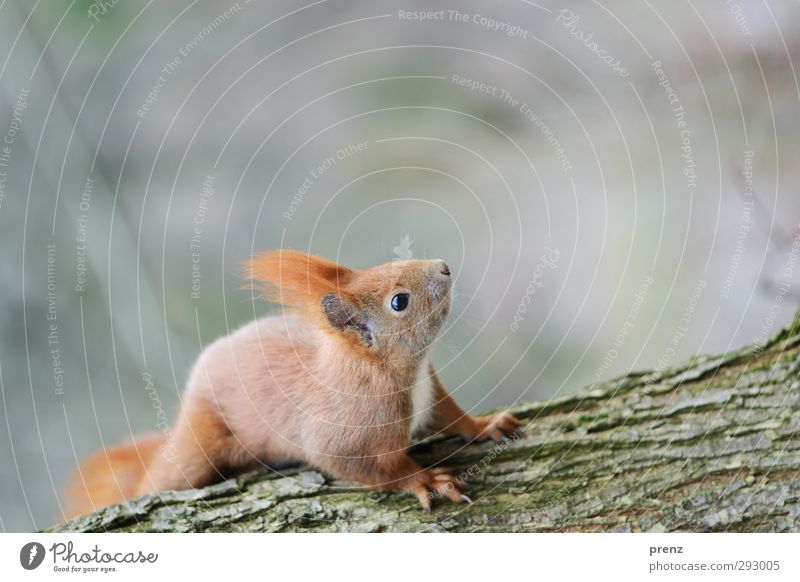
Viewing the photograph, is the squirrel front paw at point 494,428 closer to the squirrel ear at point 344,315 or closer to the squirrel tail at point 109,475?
the squirrel ear at point 344,315

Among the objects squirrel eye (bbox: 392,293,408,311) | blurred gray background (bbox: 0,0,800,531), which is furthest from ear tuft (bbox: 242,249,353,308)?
blurred gray background (bbox: 0,0,800,531)

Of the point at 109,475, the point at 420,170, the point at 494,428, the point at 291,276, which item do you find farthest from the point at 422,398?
the point at 109,475

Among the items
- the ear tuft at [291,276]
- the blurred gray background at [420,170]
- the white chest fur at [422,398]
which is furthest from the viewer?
the blurred gray background at [420,170]

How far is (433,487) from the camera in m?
1.33

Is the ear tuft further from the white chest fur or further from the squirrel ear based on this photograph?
the white chest fur

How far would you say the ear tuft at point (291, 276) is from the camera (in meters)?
1.25

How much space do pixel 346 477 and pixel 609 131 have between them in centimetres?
105

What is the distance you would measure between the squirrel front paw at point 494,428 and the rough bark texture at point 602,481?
22 millimetres

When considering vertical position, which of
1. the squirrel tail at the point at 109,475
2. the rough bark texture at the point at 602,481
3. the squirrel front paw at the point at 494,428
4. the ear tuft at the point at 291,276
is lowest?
the rough bark texture at the point at 602,481

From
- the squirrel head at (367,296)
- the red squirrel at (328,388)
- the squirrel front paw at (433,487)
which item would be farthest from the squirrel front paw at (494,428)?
the squirrel head at (367,296)

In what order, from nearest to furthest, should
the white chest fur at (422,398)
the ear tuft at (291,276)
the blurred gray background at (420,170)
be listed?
the ear tuft at (291,276), the white chest fur at (422,398), the blurred gray background at (420,170)

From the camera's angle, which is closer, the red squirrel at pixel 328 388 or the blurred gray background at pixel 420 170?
the red squirrel at pixel 328 388

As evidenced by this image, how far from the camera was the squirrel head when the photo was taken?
1257 mm

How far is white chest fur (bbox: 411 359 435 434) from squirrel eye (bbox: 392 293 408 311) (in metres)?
0.14
